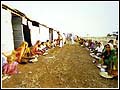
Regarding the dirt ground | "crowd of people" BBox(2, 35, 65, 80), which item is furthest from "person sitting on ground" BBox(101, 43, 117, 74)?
"crowd of people" BBox(2, 35, 65, 80)

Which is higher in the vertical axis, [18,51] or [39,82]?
[18,51]

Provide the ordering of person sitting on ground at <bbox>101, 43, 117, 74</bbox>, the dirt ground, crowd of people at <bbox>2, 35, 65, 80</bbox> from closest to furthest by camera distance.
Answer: the dirt ground, crowd of people at <bbox>2, 35, 65, 80</bbox>, person sitting on ground at <bbox>101, 43, 117, 74</bbox>

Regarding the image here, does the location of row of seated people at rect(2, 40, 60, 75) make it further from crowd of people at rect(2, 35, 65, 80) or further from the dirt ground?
the dirt ground

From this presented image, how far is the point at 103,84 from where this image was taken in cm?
547

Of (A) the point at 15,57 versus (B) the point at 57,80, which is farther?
(A) the point at 15,57

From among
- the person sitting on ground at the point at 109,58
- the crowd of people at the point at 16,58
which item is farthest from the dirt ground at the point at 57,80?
the person sitting on ground at the point at 109,58

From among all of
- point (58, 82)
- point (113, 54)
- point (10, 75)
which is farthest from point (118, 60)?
point (10, 75)

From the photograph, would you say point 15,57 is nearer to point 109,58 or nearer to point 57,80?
point 57,80

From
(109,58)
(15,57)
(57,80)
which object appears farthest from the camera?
(15,57)

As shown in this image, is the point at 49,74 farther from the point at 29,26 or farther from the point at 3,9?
the point at 29,26

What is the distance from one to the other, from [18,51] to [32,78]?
101 inches

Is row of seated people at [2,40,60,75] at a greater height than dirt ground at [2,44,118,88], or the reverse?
row of seated people at [2,40,60,75]

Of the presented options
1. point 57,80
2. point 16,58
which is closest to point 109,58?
point 57,80

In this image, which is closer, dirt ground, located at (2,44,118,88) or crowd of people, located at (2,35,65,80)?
dirt ground, located at (2,44,118,88)
